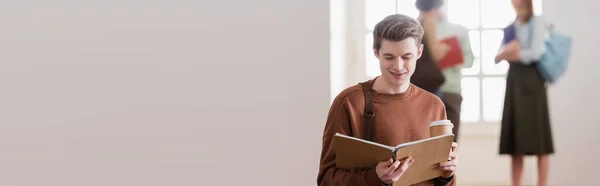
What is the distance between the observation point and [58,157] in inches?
174

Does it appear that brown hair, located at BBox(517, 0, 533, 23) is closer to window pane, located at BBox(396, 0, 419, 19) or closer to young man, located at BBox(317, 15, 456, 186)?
window pane, located at BBox(396, 0, 419, 19)

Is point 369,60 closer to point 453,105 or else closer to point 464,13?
point 464,13

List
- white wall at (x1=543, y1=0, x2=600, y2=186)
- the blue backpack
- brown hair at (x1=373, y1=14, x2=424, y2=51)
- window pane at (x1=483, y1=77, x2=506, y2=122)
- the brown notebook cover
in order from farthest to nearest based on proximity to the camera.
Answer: window pane at (x1=483, y1=77, x2=506, y2=122)
white wall at (x1=543, y1=0, x2=600, y2=186)
the blue backpack
brown hair at (x1=373, y1=14, x2=424, y2=51)
the brown notebook cover

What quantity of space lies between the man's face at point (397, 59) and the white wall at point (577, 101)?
3210mm

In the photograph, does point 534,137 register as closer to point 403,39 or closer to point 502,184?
point 502,184

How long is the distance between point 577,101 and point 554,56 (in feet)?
1.97

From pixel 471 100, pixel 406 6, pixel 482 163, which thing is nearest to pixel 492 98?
pixel 471 100

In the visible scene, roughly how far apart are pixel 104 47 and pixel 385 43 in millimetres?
2237

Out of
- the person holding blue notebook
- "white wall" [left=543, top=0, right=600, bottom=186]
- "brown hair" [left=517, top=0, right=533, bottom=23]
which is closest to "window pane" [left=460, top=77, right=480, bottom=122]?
"white wall" [left=543, top=0, right=600, bottom=186]

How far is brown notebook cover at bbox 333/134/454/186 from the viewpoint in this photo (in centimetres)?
233

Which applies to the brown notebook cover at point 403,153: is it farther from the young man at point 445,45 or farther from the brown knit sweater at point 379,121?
the young man at point 445,45

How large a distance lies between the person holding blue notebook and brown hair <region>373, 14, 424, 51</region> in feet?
8.40

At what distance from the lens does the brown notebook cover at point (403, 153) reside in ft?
7.64

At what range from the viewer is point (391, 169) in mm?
2342
